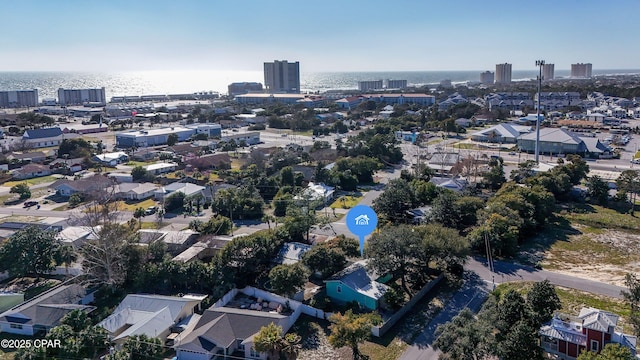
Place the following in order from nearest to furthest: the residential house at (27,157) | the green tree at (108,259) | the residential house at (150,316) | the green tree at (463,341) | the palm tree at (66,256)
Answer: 1. the green tree at (463,341)
2. the residential house at (150,316)
3. the green tree at (108,259)
4. the palm tree at (66,256)
5. the residential house at (27,157)

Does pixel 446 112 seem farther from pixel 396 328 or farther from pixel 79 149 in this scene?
pixel 396 328

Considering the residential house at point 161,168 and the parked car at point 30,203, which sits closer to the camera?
the parked car at point 30,203

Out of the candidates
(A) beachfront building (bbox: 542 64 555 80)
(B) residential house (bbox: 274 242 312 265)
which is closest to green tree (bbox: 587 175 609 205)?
(B) residential house (bbox: 274 242 312 265)

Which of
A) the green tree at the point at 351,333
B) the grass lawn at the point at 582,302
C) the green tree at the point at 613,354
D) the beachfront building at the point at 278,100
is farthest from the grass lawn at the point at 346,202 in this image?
the beachfront building at the point at 278,100

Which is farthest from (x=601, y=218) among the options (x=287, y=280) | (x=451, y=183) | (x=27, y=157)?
(x=27, y=157)

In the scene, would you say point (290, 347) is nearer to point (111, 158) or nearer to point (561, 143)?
point (111, 158)

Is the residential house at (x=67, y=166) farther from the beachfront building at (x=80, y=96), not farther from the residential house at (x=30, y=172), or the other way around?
the beachfront building at (x=80, y=96)

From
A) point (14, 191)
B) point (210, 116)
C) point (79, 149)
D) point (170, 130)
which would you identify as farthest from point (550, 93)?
point (14, 191)
